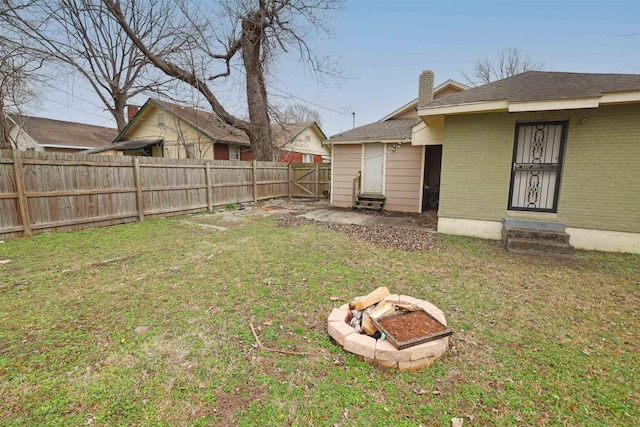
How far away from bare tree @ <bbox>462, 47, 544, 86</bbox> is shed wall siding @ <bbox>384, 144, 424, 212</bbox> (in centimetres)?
1895

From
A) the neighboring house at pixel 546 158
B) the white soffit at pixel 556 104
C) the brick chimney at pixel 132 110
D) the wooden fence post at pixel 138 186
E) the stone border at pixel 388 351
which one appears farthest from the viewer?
the brick chimney at pixel 132 110

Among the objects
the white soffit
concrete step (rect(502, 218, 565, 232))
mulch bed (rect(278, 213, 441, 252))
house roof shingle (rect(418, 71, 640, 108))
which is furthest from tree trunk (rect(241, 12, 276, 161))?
concrete step (rect(502, 218, 565, 232))

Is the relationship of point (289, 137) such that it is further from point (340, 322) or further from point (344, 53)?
point (340, 322)

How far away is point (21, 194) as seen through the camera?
554cm

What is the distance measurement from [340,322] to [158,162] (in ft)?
25.0

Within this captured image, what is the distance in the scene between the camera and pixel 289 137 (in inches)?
752

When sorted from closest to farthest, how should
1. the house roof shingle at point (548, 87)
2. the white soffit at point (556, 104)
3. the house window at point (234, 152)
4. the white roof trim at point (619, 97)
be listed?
the white roof trim at point (619, 97) < the white soffit at point (556, 104) < the house roof shingle at point (548, 87) < the house window at point (234, 152)

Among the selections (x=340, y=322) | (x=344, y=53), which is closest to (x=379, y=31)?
(x=344, y=53)

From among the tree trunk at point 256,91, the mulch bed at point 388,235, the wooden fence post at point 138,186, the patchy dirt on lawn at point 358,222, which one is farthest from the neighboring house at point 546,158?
the tree trunk at point 256,91

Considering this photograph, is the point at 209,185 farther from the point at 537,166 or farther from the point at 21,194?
the point at 537,166

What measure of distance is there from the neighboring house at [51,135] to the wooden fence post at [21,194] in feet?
51.9

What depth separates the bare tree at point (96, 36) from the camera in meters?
9.54

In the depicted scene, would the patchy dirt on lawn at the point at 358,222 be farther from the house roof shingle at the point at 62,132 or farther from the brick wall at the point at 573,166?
the house roof shingle at the point at 62,132

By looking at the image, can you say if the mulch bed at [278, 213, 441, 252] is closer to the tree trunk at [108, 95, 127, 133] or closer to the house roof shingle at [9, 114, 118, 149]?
the tree trunk at [108, 95, 127, 133]
